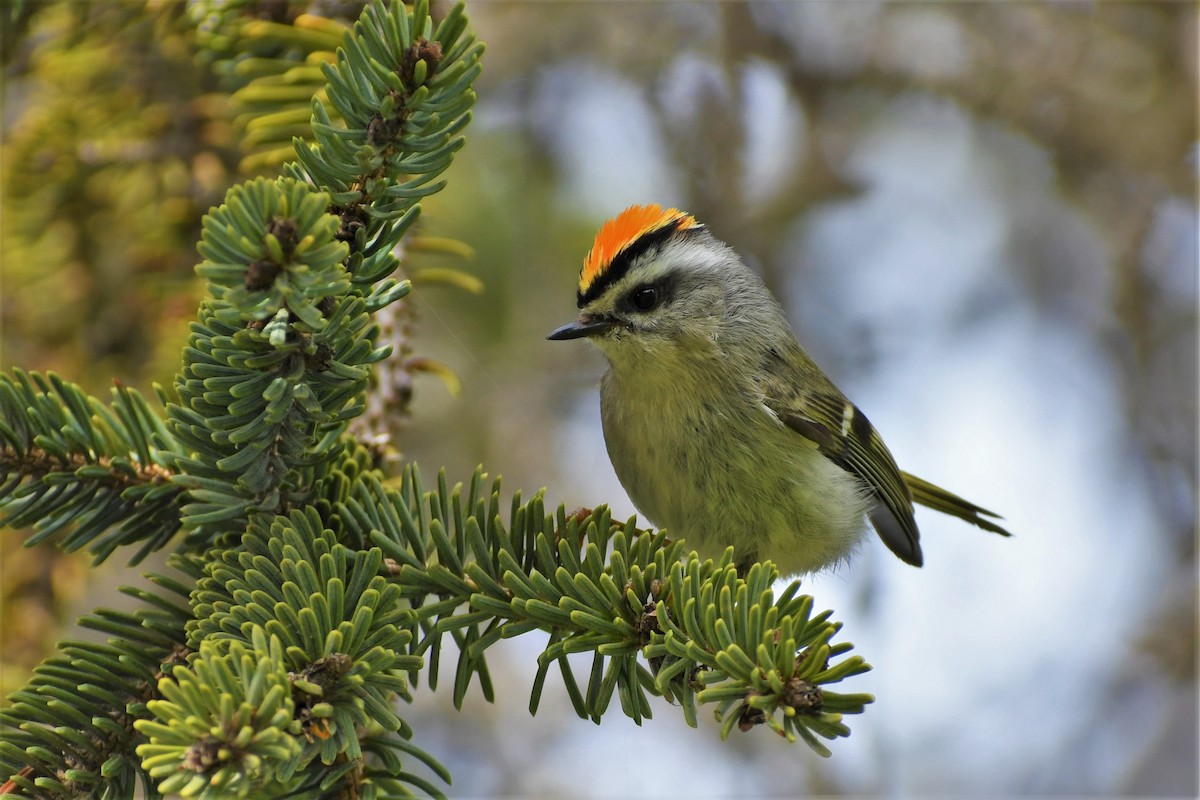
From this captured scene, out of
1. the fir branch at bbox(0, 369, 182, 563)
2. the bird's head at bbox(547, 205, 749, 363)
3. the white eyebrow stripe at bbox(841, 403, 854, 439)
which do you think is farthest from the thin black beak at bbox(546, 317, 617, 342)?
the fir branch at bbox(0, 369, 182, 563)

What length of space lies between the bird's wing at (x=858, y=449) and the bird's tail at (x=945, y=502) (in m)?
0.09

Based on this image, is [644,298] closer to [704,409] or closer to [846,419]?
[704,409]

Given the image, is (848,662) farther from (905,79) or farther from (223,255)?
(905,79)

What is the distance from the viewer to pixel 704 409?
171 cm

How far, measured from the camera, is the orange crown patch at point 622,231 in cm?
163

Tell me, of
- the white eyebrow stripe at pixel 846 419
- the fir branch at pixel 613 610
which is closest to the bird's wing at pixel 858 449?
the white eyebrow stripe at pixel 846 419

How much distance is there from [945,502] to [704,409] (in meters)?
0.85

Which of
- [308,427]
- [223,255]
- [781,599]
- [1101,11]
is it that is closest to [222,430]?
[308,427]

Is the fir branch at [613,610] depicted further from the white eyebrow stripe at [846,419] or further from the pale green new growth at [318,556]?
the white eyebrow stripe at [846,419]

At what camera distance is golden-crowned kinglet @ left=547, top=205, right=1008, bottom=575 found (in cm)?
165

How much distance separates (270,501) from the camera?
2.91ft

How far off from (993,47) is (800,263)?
0.80 meters

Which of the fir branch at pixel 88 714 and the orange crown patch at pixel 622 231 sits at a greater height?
the orange crown patch at pixel 622 231

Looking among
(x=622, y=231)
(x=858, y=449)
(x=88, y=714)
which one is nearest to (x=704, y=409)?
(x=622, y=231)
